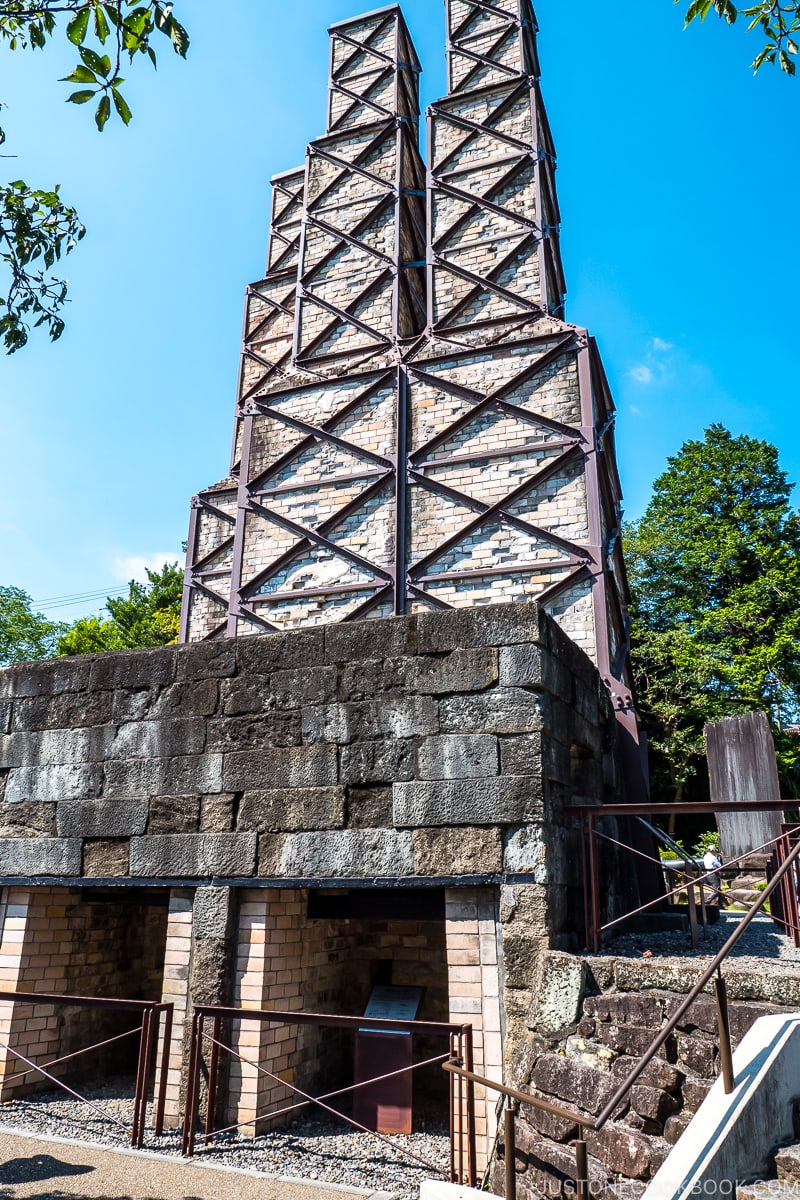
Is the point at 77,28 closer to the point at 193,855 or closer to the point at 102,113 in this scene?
the point at 102,113

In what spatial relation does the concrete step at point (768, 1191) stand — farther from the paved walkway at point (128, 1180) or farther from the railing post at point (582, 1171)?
the paved walkway at point (128, 1180)

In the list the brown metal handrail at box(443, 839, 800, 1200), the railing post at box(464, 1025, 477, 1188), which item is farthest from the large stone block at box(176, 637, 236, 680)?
the brown metal handrail at box(443, 839, 800, 1200)

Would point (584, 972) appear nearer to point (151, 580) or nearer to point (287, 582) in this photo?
point (287, 582)

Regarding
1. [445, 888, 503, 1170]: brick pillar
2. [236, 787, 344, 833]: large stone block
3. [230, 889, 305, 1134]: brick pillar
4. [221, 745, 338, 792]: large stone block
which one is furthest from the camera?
[221, 745, 338, 792]: large stone block

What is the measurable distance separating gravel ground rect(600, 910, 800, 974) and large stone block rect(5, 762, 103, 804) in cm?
413

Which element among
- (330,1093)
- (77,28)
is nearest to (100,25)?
(77,28)

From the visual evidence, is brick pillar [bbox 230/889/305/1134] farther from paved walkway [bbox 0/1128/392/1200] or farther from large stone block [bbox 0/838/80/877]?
large stone block [bbox 0/838/80/877]

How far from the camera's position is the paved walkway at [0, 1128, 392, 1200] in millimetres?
4516

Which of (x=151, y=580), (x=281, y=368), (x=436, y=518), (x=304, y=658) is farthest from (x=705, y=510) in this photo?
(x=304, y=658)

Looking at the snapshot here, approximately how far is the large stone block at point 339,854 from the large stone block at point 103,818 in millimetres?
1128

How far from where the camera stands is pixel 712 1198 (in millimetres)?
3045

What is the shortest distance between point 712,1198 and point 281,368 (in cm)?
1629

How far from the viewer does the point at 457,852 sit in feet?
17.6

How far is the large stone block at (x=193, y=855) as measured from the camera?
594cm
